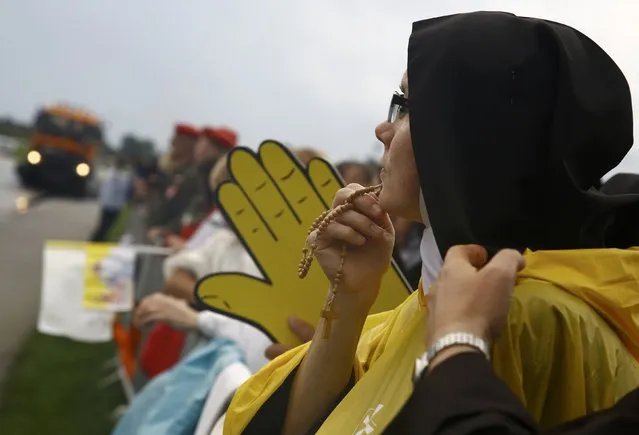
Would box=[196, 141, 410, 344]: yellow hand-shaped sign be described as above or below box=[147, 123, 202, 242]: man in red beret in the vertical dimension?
above

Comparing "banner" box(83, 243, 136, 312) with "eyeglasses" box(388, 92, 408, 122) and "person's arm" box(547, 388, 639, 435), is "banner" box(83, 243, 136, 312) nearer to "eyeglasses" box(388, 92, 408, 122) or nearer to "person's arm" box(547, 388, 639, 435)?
"eyeglasses" box(388, 92, 408, 122)

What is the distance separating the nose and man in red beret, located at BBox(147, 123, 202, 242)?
147 inches

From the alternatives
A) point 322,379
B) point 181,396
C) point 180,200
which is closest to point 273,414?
point 322,379

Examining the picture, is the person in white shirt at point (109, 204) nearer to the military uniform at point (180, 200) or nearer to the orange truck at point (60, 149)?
the military uniform at point (180, 200)

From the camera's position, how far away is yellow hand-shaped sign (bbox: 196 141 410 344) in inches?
77.2

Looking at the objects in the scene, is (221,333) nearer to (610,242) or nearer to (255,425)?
(255,425)

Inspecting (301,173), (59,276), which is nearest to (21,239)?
(59,276)

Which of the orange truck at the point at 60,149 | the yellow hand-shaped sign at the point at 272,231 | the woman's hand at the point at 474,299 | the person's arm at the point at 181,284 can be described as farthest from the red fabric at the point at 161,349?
the orange truck at the point at 60,149

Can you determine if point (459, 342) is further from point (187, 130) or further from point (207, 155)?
point (187, 130)

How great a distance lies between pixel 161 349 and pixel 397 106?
110 inches

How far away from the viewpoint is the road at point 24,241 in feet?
21.3

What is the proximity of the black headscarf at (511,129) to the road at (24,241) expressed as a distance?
15.7 ft

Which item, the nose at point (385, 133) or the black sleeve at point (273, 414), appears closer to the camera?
the nose at point (385, 133)

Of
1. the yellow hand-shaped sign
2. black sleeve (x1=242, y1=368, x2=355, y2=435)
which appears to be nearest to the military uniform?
the yellow hand-shaped sign
